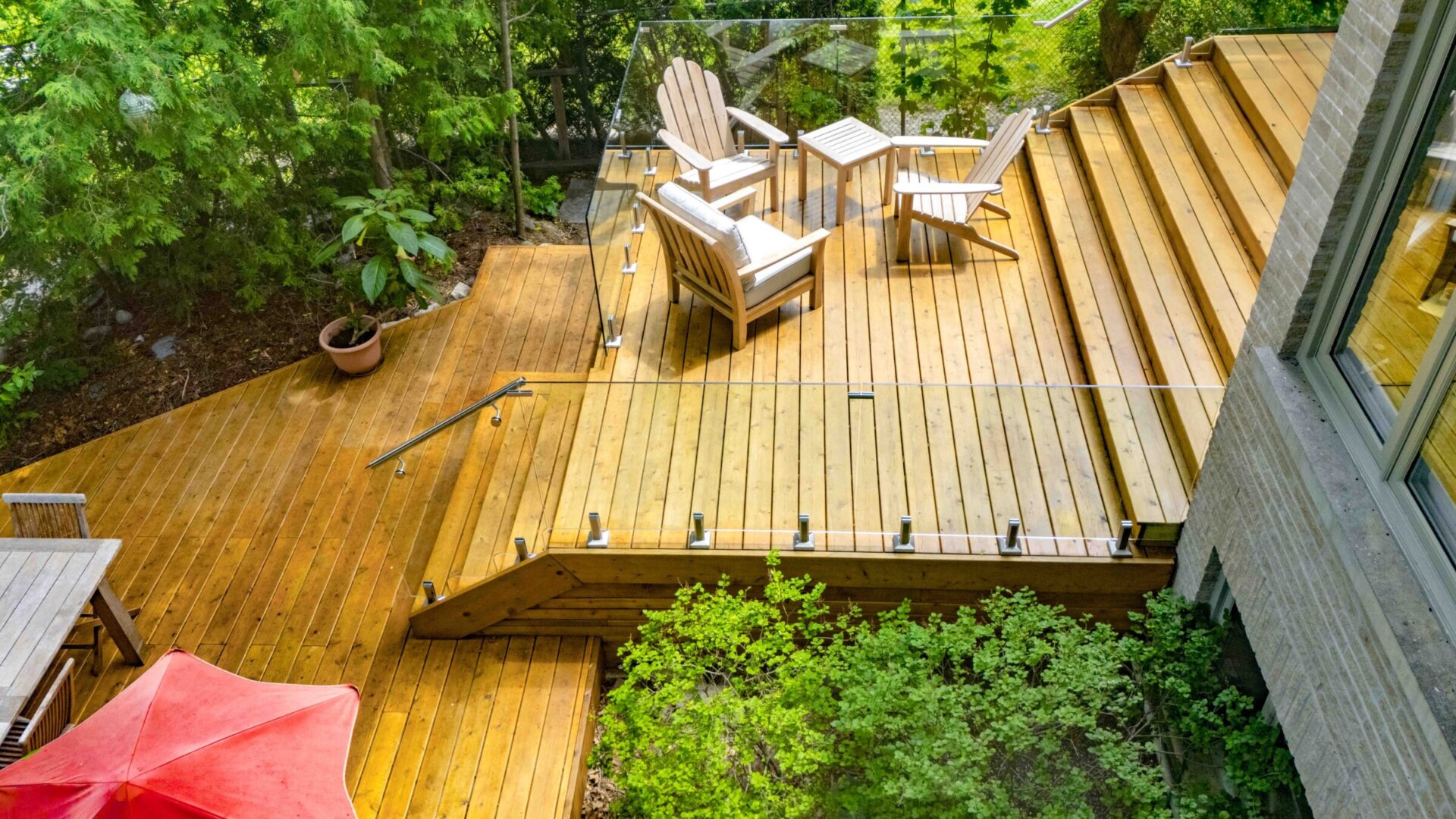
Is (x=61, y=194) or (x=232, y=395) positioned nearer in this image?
(x=61, y=194)

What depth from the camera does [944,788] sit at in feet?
12.2

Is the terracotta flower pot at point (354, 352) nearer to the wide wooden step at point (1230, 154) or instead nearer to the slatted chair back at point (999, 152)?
the slatted chair back at point (999, 152)

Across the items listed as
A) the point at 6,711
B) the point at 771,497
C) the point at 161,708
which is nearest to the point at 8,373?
the point at 6,711

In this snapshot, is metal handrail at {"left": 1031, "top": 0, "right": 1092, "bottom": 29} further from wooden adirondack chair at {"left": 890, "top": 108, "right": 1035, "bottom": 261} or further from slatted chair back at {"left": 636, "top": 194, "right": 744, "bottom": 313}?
slatted chair back at {"left": 636, "top": 194, "right": 744, "bottom": 313}

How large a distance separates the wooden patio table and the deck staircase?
482 centimetres

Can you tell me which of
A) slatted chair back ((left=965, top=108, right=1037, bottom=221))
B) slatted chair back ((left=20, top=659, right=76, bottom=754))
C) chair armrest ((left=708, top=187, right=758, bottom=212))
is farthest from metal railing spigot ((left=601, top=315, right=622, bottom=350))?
slatted chair back ((left=20, top=659, right=76, bottom=754))

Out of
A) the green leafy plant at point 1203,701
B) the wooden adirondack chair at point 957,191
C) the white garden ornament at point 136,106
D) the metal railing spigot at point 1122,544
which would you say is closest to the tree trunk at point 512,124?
the white garden ornament at point 136,106

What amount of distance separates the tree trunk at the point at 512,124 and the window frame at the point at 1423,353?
19.4 feet

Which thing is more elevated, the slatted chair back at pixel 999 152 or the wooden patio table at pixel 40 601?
the slatted chair back at pixel 999 152

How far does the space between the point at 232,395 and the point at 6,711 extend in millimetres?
3266

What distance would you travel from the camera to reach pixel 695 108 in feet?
22.9

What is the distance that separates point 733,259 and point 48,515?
376cm

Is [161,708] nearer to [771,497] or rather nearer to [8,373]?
[771,497]

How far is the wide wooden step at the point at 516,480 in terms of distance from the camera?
498cm
